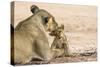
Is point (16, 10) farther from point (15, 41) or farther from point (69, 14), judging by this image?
point (69, 14)

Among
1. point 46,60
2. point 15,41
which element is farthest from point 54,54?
point 15,41

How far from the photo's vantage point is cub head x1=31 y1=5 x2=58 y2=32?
2400 mm

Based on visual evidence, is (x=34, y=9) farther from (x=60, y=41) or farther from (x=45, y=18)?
(x=60, y=41)

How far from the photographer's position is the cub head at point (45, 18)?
240cm

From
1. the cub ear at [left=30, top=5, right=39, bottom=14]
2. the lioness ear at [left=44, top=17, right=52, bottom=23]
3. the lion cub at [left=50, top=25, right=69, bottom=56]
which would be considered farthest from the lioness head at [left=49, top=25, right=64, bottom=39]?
the cub ear at [left=30, top=5, right=39, bottom=14]

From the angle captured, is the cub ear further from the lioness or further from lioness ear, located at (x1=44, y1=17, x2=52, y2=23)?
lioness ear, located at (x1=44, y1=17, x2=52, y2=23)

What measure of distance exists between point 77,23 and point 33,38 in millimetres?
594

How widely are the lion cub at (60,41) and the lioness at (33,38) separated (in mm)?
61

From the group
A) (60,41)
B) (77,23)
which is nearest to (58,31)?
(60,41)

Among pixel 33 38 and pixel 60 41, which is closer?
pixel 33 38

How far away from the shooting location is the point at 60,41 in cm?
251

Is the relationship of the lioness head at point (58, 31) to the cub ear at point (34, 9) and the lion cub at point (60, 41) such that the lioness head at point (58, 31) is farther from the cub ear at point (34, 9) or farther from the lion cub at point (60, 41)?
the cub ear at point (34, 9)

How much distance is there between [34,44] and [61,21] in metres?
0.43

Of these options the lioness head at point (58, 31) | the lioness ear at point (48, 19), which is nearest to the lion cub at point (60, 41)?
the lioness head at point (58, 31)
